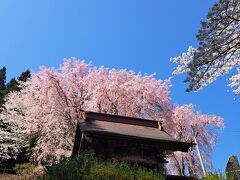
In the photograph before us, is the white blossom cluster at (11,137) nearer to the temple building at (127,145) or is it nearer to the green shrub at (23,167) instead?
the green shrub at (23,167)

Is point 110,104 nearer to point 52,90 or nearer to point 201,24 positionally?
point 52,90

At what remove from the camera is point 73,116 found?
20.5 m

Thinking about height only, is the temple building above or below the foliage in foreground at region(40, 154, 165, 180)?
above

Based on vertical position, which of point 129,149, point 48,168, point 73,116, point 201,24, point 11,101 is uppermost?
point 11,101

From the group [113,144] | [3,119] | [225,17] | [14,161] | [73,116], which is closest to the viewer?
[225,17]

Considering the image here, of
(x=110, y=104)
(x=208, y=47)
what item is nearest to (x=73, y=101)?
(x=110, y=104)

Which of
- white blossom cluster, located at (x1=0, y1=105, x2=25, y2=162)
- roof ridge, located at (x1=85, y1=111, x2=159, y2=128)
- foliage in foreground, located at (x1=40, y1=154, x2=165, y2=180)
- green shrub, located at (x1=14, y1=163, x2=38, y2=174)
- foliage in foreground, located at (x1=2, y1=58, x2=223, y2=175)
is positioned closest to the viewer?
foliage in foreground, located at (x1=40, y1=154, x2=165, y2=180)

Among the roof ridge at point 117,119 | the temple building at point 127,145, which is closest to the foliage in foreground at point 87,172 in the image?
the temple building at point 127,145

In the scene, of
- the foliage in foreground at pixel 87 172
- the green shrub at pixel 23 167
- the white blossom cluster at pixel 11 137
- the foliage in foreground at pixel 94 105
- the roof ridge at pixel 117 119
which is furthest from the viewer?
the white blossom cluster at pixel 11 137

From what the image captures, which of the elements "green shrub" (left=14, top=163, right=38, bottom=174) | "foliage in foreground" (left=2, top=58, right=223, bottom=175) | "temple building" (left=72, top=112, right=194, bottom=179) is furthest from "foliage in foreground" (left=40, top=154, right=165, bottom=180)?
"green shrub" (left=14, top=163, right=38, bottom=174)

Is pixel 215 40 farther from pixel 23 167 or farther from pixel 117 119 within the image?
pixel 23 167

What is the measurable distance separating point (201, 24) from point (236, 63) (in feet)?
13.5

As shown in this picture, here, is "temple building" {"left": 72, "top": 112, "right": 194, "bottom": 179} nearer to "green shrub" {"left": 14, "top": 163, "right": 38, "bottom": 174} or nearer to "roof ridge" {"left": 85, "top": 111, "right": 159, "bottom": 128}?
"roof ridge" {"left": 85, "top": 111, "right": 159, "bottom": 128}

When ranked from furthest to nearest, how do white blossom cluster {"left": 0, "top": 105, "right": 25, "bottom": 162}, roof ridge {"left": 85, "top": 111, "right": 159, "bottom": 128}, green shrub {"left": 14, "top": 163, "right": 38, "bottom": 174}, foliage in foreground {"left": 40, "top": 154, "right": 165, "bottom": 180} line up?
white blossom cluster {"left": 0, "top": 105, "right": 25, "bottom": 162}, green shrub {"left": 14, "top": 163, "right": 38, "bottom": 174}, roof ridge {"left": 85, "top": 111, "right": 159, "bottom": 128}, foliage in foreground {"left": 40, "top": 154, "right": 165, "bottom": 180}
